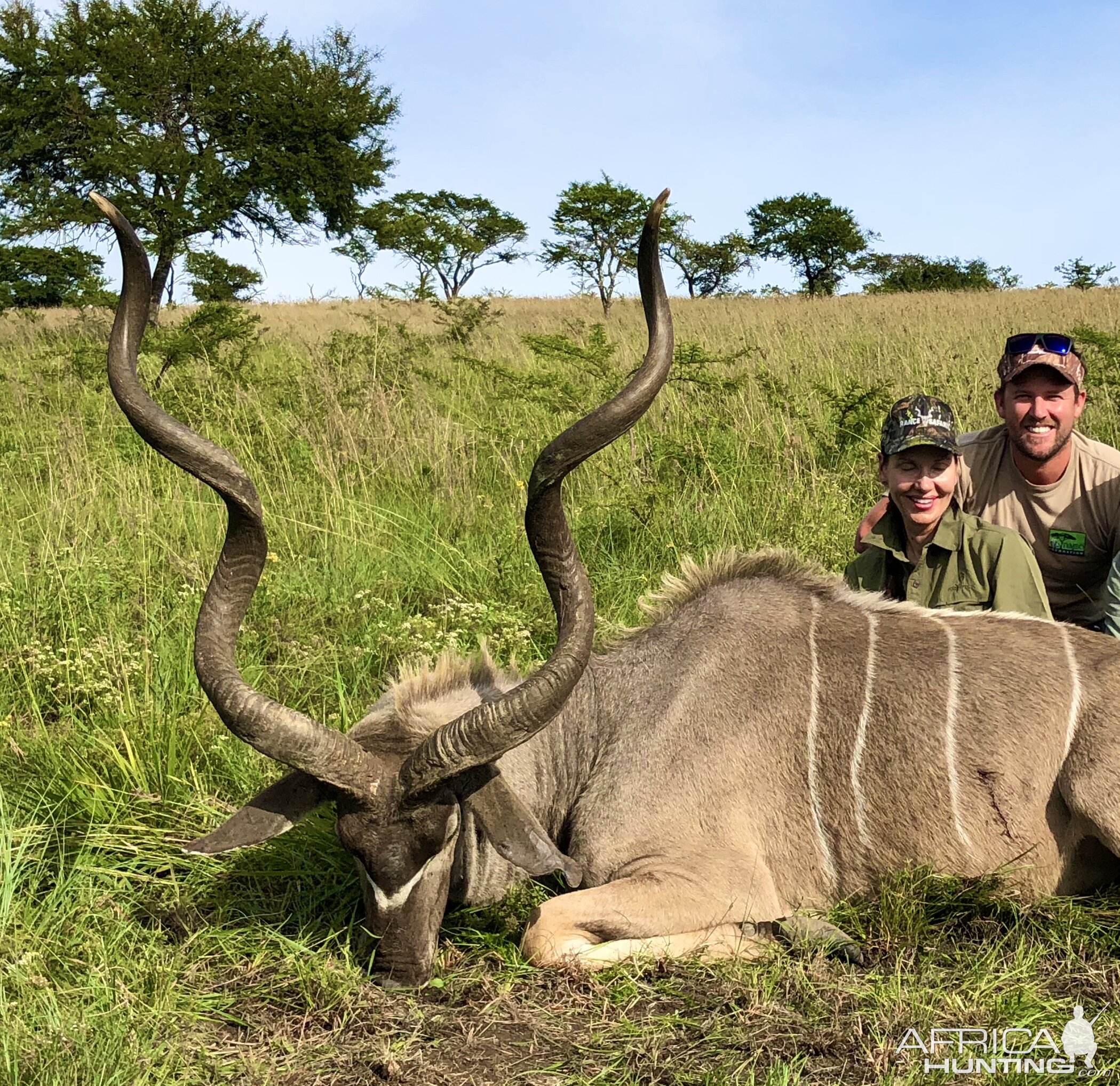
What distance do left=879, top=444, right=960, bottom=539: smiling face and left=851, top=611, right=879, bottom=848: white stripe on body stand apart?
699 millimetres

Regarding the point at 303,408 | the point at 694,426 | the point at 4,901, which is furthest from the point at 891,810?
the point at 303,408

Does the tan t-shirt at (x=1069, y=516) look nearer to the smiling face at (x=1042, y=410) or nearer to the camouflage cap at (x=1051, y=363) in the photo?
the smiling face at (x=1042, y=410)

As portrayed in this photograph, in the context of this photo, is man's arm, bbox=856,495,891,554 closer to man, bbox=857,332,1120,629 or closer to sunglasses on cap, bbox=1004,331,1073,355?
man, bbox=857,332,1120,629

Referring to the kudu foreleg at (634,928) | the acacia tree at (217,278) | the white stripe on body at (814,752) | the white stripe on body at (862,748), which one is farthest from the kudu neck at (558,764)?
the acacia tree at (217,278)

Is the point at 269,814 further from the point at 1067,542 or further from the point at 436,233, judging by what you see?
the point at 436,233

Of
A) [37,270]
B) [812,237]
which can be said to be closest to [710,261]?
[812,237]

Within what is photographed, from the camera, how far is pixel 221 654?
9.05ft

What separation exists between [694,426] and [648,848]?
3.99 meters

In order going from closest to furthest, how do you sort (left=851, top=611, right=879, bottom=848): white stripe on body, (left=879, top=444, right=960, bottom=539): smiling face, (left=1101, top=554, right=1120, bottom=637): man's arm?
(left=851, top=611, right=879, bottom=848): white stripe on body < (left=1101, top=554, right=1120, bottom=637): man's arm < (left=879, top=444, right=960, bottom=539): smiling face

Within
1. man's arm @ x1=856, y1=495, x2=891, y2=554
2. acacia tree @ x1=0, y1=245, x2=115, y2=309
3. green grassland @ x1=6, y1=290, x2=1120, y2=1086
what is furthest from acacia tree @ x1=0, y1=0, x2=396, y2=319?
man's arm @ x1=856, y1=495, x2=891, y2=554

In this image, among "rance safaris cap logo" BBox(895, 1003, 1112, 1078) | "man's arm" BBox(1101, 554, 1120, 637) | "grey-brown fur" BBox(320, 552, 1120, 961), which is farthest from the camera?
"man's arm" BBox(1101, 554, 1120, 637)

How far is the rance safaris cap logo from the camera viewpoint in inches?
92.2

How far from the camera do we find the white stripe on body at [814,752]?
3.12 meters

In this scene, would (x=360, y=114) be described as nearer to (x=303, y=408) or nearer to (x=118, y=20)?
(x=118, y=20)
